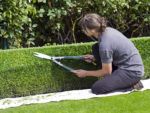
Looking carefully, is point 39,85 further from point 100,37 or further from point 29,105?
point 100,37

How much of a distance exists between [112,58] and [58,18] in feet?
5.76

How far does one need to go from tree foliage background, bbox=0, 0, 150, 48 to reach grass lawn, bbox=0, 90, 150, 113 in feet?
5.20

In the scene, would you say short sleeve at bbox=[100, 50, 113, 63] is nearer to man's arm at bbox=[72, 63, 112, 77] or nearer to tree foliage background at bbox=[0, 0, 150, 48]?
man's arm at bbox=[72, 63, 112, 77]

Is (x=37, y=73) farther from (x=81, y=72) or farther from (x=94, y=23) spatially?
(x=94, y=23)

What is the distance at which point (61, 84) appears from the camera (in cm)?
399

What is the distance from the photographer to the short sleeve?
11.3ft

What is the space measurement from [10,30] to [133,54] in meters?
2.04

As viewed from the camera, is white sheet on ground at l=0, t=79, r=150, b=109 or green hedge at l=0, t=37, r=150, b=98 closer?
white sheet on ground at l=0, t=79, r=150, b=109

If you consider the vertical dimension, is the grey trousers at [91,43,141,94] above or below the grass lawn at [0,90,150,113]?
above

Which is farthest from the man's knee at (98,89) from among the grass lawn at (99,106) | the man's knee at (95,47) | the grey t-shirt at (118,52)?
the man's knee at (95,47)

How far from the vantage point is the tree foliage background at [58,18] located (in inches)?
173

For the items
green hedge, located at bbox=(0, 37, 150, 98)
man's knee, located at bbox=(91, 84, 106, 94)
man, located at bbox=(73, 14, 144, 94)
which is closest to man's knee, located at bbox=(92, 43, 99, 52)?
man, located at bbox=(73, 14, 144, 94)

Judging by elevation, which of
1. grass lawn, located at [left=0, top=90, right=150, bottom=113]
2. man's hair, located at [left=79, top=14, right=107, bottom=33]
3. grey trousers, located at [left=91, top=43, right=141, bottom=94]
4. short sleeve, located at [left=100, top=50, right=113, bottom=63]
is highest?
man's hair, located at [left=79, top=14, right=107, bottom=33]

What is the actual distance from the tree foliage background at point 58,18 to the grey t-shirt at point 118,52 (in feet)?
4.67
